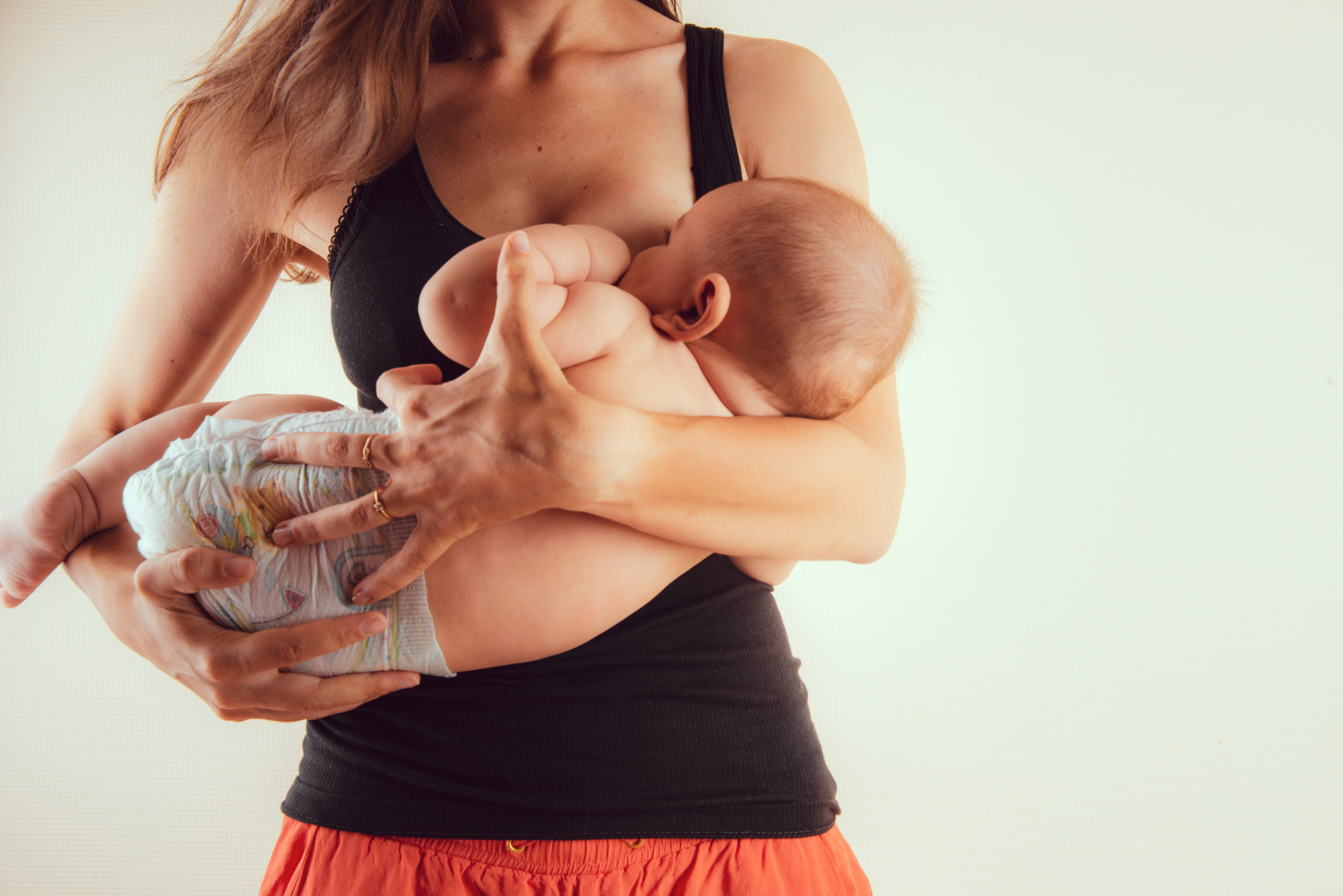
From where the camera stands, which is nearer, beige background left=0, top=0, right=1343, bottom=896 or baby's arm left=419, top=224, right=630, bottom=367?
baby's arm left=419, top=224, right=630, bottom=367

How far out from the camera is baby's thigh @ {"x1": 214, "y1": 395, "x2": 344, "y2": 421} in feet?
2.82

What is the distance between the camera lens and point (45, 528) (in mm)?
810

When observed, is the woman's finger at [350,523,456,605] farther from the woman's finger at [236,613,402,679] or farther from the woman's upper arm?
the woman's upper arm

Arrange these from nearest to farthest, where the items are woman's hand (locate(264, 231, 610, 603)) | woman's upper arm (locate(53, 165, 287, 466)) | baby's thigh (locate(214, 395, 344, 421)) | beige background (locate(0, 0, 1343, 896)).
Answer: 1. woman's hand (locate(264, 231, 610, 603))
2. baby's thigh (locate(214, 395, 344, 421))
3. woman's upper arm (locate(53, 165, 287, 466))
4. beige background (locate(0, 0, 1343, 896))

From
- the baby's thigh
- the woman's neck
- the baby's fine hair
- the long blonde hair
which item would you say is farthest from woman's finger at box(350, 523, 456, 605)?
the woman's neck

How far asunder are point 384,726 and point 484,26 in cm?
94

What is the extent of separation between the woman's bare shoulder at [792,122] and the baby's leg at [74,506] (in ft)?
2.48

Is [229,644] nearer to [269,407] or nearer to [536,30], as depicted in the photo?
[269,407]

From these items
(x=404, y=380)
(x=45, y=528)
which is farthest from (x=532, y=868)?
(x=45, y=528)

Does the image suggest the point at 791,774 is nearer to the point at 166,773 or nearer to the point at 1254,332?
the point at 1254,332

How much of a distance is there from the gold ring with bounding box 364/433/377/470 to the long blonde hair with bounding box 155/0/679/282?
15.2 inches

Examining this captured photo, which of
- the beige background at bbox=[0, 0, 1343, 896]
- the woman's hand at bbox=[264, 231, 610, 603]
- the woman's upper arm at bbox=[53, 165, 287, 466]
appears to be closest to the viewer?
the woman's hand at bbox=[264, 231, 610, 603]

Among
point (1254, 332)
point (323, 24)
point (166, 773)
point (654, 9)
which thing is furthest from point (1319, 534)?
point (166, 773)

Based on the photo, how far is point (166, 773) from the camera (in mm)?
1719
